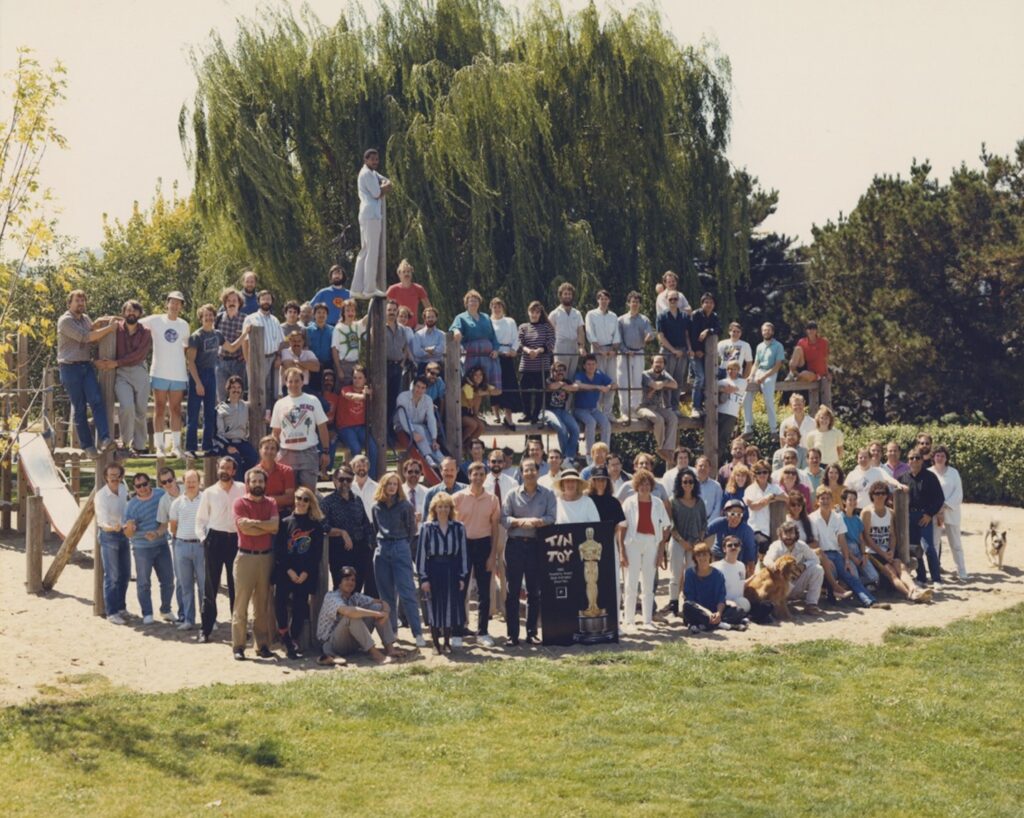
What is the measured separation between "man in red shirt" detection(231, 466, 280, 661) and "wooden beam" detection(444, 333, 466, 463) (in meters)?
3.93

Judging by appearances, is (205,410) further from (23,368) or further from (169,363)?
(23,368)

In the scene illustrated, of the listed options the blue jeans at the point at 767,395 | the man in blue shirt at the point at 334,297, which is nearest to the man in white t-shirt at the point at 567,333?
the man in blue shirt at the point at 334,297

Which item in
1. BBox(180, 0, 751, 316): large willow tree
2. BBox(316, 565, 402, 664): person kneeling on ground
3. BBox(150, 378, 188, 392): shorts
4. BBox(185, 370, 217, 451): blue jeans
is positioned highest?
BBox(180, 0, 751, 316): large willow tree

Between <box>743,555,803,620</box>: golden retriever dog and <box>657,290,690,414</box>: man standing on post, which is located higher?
<box>657,290,690,414</box>: man standing on post

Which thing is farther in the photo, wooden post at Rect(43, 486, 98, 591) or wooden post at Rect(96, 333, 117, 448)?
wooden post at Rect(43, 486, 98, 591)

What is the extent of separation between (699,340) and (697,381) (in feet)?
2.61

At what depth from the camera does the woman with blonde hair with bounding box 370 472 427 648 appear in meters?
16.6

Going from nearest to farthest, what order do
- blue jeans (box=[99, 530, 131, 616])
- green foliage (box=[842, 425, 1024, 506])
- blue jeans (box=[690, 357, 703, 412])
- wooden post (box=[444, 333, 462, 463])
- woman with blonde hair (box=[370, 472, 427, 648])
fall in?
woman with blonde hair (box=[370, 472, 427, 648])
blue jeans (box=[99, 530, 131, 616])
wooden post (box=[444, 333, 462, 463])
blue jeans (box=[690, 357, 703, 412])
green foliage (box=[842, 425, 1024, 506])

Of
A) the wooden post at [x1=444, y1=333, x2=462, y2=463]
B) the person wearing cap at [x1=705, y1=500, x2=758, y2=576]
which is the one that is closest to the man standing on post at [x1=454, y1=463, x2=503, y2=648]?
the person wearing cap at [x1=705, y1=500, x2=758, y2=576]

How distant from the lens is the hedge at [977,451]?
104ft

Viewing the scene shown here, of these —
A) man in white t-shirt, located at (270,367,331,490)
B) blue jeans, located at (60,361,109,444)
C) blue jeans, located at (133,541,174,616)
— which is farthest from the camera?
blue jeans, located at (60,361,109,444)

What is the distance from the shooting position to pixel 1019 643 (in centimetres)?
1688

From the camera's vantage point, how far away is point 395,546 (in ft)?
54.8

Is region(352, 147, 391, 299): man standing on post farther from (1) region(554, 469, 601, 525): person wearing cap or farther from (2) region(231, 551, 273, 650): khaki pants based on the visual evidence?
(2) region(231, 551, 273, 650): khaki pants
